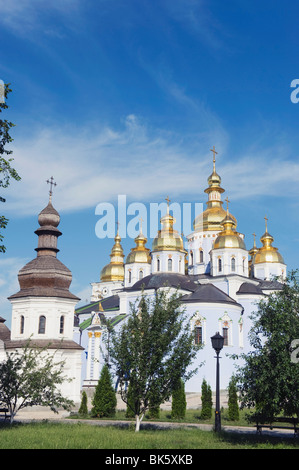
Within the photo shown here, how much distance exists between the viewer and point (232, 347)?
40281 mm

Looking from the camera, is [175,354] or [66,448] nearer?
[66,448]

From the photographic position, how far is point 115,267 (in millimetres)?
64250

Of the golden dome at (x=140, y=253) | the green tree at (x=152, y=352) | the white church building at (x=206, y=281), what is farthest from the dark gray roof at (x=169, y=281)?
the green tree at (x=152, y=352)

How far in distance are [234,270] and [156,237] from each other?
27.0 ft

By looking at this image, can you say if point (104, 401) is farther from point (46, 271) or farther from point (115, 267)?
point (115, 267)

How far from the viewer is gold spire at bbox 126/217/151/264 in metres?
54.4

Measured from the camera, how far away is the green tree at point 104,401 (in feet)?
83.2

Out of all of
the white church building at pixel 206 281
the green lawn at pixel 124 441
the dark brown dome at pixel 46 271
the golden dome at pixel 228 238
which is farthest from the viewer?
the golden dome at pixel 228 238

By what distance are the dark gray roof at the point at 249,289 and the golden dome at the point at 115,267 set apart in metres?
22.3

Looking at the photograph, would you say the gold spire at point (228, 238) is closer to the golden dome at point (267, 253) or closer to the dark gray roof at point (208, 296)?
the dark gray roof at point (208, 296)

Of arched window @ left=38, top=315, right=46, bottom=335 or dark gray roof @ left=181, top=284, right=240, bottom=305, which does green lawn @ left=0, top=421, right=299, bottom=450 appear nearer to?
arched window @ left=38, top=315, right=46, bottom=335

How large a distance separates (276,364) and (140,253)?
42.4m
